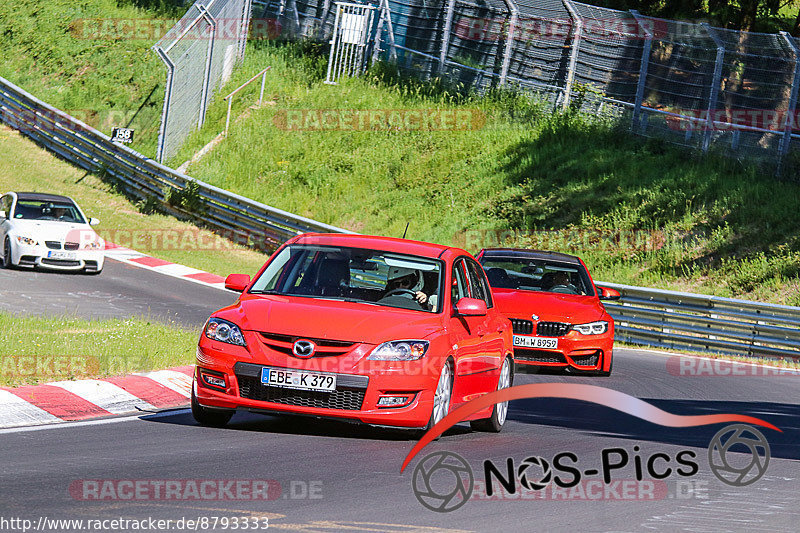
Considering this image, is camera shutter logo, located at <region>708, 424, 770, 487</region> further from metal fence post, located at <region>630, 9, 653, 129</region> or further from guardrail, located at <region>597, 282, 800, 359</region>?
metal fence post, located at <region>630, 9, 653, 129</region>

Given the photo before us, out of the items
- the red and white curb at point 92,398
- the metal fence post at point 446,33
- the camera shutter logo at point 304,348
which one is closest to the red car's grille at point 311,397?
the camera shutter logo at point 304,348

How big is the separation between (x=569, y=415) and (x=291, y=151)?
25308 mm

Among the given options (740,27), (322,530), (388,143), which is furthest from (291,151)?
(322,530)

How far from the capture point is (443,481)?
7.41 metres

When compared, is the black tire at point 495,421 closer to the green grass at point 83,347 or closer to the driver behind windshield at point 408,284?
the driver behind windshield at point 408,284

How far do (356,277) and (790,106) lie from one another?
802 inches

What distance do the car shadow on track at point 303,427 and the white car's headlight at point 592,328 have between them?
5.17 m

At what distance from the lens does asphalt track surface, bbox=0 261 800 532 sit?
20.7 feet

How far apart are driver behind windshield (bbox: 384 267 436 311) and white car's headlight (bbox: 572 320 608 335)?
5.28 meters

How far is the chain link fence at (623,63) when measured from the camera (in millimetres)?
27922

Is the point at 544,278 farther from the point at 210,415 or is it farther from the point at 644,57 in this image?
the point at 644,57

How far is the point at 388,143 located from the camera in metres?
35.5

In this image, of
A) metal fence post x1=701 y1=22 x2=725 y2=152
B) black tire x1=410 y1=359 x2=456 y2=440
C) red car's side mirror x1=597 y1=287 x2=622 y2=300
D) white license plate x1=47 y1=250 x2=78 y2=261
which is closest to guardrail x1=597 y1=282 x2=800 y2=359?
red car's side mirror x1=597 y1=287 x2=622 y2=300

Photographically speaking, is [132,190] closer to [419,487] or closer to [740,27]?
[740,27]
